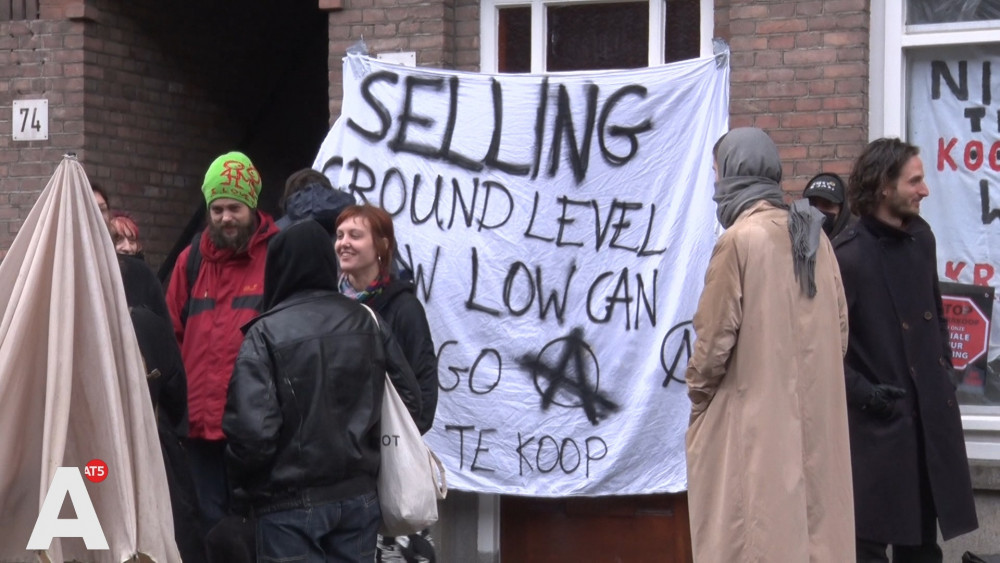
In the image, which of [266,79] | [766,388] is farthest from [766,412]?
[266,79]

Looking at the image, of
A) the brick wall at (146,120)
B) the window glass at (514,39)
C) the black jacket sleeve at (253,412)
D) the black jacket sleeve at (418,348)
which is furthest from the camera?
the brick wall at (146,120)

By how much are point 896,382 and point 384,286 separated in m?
1.88

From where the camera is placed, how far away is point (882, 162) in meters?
5.26

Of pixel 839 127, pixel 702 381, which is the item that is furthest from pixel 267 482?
pixel 839 127

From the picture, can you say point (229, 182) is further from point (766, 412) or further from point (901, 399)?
point (901, 399)

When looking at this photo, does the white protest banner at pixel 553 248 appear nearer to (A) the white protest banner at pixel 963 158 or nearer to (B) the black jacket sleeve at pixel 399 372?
(A) the white protest banner at pixel 963 158

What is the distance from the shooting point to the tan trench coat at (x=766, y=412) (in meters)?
4.64

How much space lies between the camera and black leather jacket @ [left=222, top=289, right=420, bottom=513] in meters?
4.32

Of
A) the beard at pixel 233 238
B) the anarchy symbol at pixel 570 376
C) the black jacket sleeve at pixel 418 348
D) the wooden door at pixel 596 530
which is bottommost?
the wooden door at pixel 596 530

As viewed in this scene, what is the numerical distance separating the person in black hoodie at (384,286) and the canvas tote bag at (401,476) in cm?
49

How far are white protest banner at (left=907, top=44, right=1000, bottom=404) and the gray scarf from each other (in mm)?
1839

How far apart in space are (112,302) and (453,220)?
2455mm

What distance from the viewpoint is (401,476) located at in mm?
4535

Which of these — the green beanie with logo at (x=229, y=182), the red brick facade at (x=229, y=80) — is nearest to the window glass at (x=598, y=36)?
the red brick facade at (x=229, y=80)
